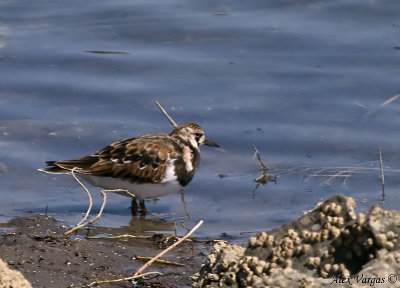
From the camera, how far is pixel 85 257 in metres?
5.70

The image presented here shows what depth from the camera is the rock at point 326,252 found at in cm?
400

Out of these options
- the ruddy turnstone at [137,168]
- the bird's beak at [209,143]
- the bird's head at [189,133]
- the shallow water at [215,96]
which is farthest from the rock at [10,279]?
the bird's beak at [209,143]

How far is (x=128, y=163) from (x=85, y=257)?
82.1 inches

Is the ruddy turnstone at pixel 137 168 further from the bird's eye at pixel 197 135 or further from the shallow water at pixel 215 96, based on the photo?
the bird's eye at pixel 197 135

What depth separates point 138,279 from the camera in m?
5.34

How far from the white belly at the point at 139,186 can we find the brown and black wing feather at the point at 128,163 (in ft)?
0.17

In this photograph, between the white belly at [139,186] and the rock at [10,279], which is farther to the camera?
the white belly at [139,186]

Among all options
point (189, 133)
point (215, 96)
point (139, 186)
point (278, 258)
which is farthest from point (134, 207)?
point (278, 258)

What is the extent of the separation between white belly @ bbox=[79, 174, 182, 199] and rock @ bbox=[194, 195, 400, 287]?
3.20 meters

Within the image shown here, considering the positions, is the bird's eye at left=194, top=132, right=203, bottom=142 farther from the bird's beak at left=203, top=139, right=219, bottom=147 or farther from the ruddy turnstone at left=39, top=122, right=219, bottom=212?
the ruddy turnstone at left=39, top=122, right=219, bottom=212

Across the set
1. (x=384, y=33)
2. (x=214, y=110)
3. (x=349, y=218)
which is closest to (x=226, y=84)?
(x=214, y=110)

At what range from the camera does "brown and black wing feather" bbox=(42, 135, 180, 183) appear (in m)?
7.67

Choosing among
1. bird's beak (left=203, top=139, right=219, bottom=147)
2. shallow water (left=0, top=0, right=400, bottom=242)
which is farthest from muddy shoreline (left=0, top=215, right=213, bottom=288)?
bird's beak (left=203, top=139, right=219, bottom=147)

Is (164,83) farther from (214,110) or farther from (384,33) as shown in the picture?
(384,33)
